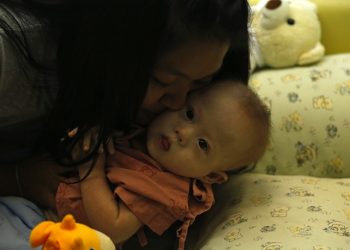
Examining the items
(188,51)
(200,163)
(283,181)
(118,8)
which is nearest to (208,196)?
(200,163)

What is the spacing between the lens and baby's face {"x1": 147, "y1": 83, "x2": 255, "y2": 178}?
989 mm

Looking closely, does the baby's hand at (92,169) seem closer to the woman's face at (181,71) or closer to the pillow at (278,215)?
the woman's face at (181,71)

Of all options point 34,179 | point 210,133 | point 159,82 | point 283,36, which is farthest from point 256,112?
point 283,36

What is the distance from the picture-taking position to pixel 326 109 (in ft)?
4.38

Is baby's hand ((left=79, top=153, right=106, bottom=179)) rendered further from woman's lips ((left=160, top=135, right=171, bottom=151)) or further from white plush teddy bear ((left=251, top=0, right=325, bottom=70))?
white plush teddy bear ((left=251, top=0, right=325, bottom=70))

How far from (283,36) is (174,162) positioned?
68 cm

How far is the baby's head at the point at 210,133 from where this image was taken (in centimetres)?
99

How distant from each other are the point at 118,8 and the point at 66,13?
99mm

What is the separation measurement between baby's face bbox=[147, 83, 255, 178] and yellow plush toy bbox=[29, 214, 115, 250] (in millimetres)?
296

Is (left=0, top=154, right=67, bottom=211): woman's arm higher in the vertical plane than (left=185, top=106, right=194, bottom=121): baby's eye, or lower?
lower

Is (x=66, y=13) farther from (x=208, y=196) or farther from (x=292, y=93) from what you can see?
(x=292, y=93)

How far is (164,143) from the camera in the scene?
1008mm

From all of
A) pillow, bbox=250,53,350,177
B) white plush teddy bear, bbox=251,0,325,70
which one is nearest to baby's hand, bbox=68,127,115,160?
pillow, bbox=250,53,350,177

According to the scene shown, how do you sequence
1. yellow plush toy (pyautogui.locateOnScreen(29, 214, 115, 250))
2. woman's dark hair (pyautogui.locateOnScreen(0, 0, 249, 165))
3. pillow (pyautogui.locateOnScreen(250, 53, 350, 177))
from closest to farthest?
yellow plush toy (pyautogui.locateOnScreen(29, 214, 115, 250)) < woman's dark hair (pyautogui.locateOnScreen(0, 0, 249, 165)) < pillow (pyautogui.locateOnScreen(250, 53, 350, 177))
